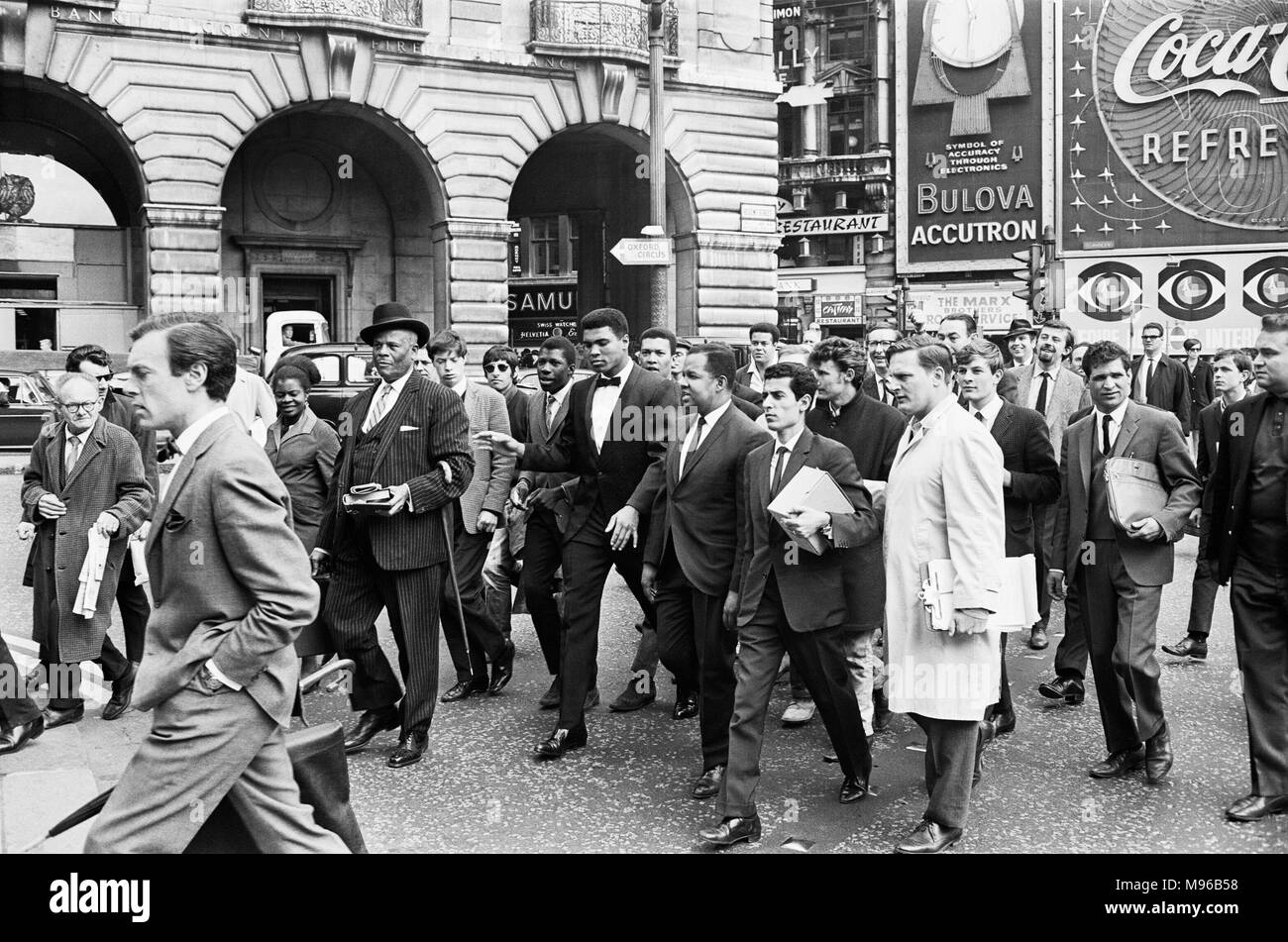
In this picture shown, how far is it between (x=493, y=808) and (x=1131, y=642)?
10.4ft

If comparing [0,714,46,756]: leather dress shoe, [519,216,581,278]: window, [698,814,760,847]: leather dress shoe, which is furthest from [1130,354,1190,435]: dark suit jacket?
[519,216,581,278]: window

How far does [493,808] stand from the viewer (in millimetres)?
5762

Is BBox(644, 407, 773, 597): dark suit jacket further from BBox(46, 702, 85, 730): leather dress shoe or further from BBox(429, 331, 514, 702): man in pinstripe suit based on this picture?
BBox(46, 702, 85, 730): leather dress shoe

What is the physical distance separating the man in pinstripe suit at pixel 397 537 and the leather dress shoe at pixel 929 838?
258cm

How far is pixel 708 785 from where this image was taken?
19.6 ft

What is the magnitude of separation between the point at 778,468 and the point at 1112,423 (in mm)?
2076

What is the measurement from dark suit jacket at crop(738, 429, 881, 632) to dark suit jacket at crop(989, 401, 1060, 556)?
1.79m

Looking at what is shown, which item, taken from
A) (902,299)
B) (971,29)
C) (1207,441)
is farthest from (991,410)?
(971,29)

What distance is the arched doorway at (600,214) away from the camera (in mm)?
26969

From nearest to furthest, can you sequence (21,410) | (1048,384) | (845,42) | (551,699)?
(551,699) < (1048,384) < (21,410) < (845,42)

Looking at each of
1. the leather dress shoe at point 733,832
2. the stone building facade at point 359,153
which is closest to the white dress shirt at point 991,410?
the leather dress shoe at point 733,832

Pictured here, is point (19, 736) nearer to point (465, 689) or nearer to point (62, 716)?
point (62, 716)

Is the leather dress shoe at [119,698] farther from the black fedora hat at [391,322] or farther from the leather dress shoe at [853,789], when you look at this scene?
the leather dress shoe at [853,789]

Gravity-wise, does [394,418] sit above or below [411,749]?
above
